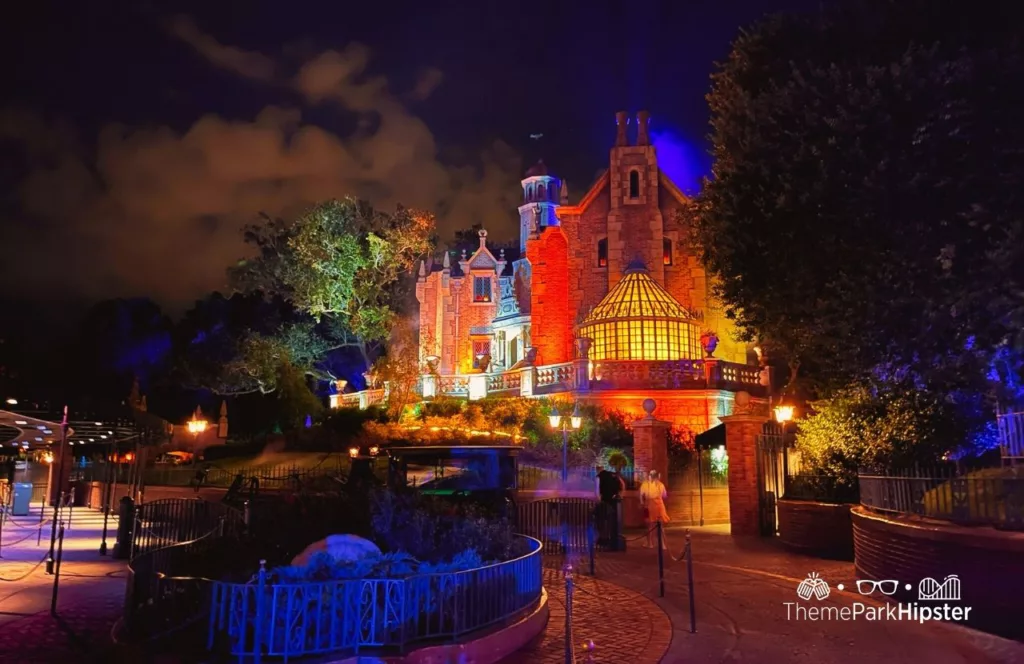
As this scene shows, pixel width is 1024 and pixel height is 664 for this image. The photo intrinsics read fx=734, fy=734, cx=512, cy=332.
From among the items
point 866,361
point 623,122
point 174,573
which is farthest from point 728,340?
point 174,573

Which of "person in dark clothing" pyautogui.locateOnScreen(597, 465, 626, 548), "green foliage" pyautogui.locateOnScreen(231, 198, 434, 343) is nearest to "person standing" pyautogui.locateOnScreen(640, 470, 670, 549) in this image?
"person in dark clothing" pyautogui.locateOnScreen(597, 465, 626, 548)

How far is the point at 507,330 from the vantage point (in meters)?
42.2

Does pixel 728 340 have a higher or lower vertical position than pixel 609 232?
lower

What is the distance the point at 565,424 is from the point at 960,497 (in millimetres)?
15685

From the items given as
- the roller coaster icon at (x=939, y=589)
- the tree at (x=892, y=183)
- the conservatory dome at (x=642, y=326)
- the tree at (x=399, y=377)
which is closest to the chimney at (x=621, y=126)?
the conservatory dome at (x=642, y=326)

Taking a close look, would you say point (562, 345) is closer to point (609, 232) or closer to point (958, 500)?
point (609, 232)

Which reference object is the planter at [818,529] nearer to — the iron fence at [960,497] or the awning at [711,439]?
the iron fence at [960,497]

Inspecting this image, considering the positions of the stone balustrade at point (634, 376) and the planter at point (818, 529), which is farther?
the stone balustrade at point (634, 376)

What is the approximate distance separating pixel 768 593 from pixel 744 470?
23.0 ft

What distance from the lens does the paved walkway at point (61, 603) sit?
7.24 meters

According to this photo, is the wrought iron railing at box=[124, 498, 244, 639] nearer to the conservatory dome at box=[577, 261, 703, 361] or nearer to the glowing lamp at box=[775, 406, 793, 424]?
the glowing lamp at box=[775, 406, 793, 424]

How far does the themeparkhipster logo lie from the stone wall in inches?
2.2

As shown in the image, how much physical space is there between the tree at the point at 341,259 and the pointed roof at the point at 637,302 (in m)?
11.8

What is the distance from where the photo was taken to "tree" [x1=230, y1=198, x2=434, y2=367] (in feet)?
121
